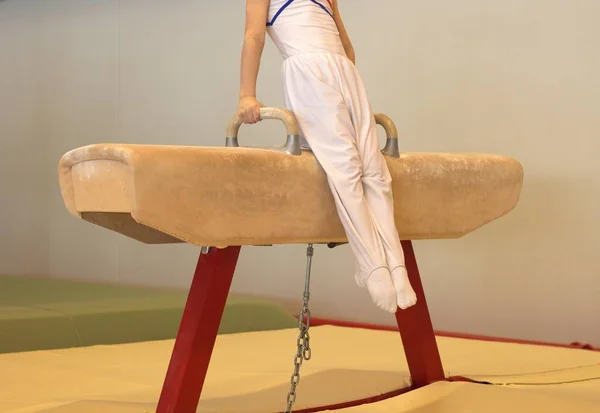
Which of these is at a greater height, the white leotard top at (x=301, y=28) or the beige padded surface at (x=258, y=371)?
the white leotard top at (x=301, y=28)

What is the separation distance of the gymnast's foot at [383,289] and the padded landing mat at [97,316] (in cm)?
250

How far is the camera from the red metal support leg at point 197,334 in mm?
2725

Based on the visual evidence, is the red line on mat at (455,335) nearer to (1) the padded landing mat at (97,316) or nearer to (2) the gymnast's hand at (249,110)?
(1) the padded landing mat at (97,316)

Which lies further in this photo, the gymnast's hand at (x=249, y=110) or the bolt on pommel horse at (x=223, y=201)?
the gymnast's hand at (x=249, y=110)

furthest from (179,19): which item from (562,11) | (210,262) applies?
(210,262)

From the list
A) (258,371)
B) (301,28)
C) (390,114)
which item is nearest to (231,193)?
(301,28)

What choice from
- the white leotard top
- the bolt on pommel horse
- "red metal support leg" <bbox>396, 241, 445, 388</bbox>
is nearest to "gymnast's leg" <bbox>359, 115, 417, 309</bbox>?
the bolt on pommel horse

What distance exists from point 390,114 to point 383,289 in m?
3.20

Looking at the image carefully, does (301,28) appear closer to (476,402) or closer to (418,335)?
(418,335)

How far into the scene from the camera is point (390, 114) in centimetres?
570

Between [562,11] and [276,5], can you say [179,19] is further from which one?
[276,5]

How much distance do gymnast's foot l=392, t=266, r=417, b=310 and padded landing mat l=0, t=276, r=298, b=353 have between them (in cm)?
254

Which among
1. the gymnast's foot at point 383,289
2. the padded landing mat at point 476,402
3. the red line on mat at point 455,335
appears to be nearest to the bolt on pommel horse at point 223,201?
the gymnast's foot at point 383,289

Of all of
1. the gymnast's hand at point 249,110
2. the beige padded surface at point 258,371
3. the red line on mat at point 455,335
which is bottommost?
the red line on mat at point 455,335
